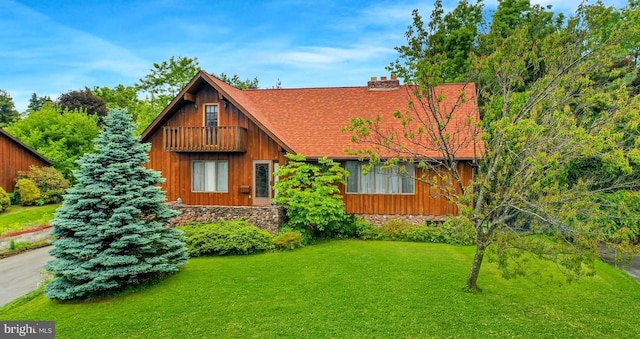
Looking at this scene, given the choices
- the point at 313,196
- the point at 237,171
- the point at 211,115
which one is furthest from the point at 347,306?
the point at 211,115

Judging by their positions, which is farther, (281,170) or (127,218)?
(281,170)

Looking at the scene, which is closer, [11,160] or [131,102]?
[11,160]

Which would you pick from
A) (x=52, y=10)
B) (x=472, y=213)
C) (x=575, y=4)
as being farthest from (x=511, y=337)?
(x=52, y=10)

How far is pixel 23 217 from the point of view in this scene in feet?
64.7

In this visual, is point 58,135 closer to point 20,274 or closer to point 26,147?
point 26,147

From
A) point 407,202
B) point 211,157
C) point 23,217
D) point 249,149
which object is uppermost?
point 249,149

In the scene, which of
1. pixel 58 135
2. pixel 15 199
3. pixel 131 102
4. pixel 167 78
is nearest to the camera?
pixel 15 199

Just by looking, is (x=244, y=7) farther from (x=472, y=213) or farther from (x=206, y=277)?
(x=472, y=213)

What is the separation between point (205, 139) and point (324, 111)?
238 inches

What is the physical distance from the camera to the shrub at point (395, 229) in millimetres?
15031

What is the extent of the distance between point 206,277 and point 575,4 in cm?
1140

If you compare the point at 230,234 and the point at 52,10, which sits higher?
the point at 52,10

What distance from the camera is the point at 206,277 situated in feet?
33.8

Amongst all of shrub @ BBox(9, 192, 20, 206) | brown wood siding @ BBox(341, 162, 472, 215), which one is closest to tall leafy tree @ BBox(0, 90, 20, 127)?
shrub @ BBox(9, 192, 20, 206)
